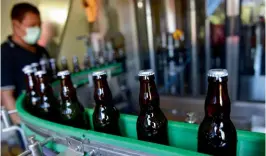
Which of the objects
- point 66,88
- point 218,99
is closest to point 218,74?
point 218,99

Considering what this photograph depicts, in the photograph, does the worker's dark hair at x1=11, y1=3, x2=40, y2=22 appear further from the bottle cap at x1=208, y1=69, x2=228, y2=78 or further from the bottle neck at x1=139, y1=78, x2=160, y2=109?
the bottle cap at x1=208, y1=69, x2=228, y2=78

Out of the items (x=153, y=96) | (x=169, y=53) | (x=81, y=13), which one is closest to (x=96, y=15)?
(x=81, y=13)

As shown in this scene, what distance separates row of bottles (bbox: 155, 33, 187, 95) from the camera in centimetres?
153

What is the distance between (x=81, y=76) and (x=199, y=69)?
0.88 m

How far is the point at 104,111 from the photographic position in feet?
1.45

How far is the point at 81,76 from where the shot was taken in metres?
0.99

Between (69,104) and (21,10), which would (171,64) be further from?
(69,104)

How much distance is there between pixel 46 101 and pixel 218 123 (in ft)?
1.43

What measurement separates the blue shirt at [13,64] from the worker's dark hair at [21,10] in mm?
115

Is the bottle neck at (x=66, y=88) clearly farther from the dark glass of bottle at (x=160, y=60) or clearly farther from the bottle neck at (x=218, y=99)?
the dark glass of bottle at (x=160, y=60)

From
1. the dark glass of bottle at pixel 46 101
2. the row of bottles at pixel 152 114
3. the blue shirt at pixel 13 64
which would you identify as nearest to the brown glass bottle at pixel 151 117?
the row of bottles at pixel 152 114

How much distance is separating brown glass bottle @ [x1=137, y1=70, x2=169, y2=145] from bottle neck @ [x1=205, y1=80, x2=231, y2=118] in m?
0.10

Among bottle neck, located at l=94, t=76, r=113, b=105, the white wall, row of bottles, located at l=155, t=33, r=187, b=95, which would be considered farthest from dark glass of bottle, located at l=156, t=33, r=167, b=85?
bottle neck, located at l=94, t=76, r=113, b=105

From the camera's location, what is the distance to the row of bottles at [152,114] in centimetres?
34
